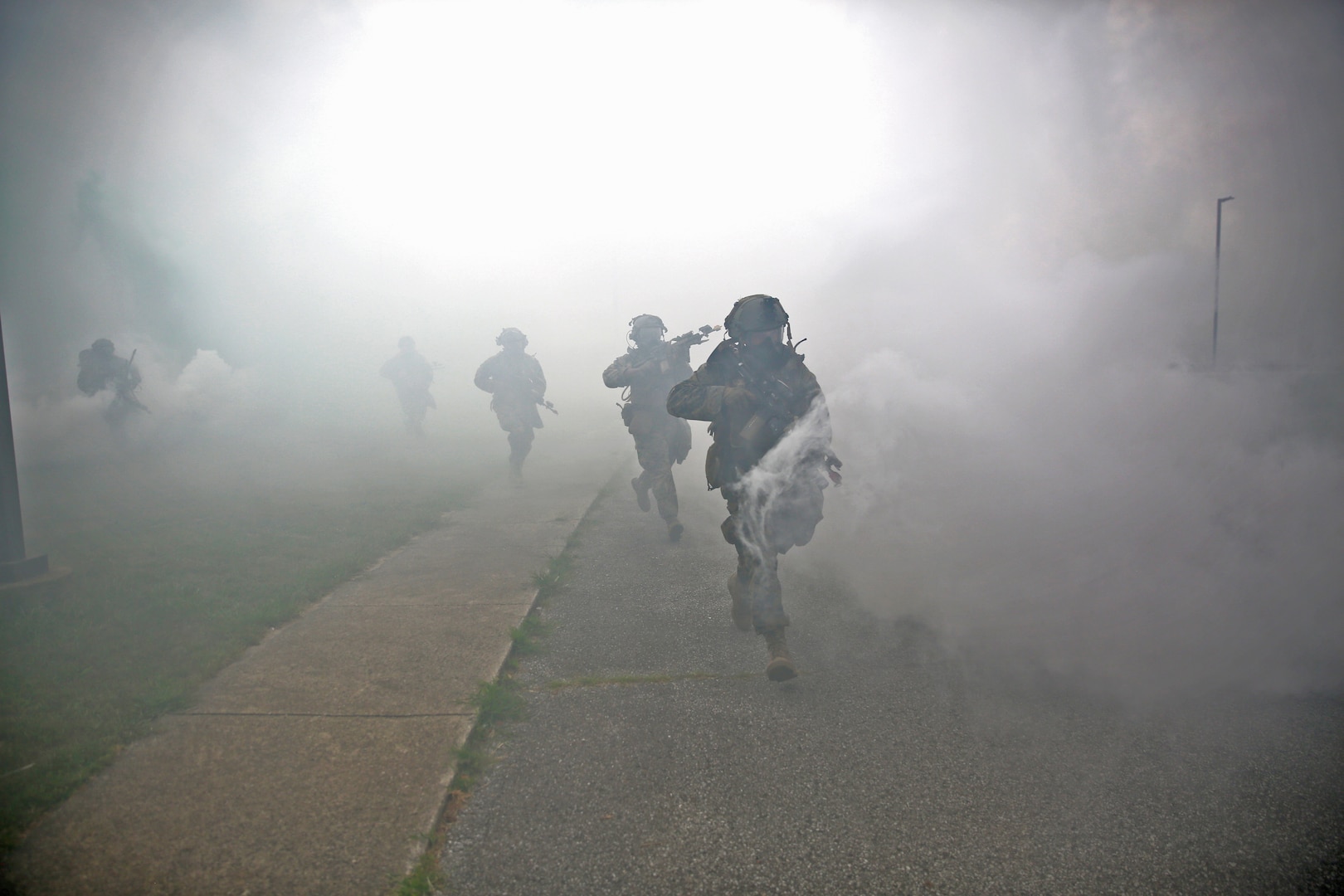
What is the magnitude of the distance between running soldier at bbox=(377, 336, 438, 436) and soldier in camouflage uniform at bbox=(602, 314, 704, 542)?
9.10 meters

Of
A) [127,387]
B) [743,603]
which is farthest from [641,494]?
[127,387]

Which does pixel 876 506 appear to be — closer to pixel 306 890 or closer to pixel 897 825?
pixel 897 825

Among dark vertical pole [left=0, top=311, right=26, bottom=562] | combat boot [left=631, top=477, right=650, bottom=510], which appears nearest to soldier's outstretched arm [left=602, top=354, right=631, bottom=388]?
combat boot [left=631, top=477, right=650, bottom=510]

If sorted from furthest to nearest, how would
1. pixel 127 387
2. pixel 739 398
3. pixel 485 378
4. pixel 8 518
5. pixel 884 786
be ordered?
pixel 127 387, pixel 485 378, pixel 8 518, pixel 739 398, pixel 884 786

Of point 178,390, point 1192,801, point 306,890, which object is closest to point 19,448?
point 178,390

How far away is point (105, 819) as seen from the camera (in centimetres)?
273

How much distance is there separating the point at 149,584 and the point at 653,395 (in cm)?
497

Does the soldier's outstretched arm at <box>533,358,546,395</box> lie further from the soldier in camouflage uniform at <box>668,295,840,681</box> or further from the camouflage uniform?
the soldier in camouflage uniform at <box>668,295,840,681</box>

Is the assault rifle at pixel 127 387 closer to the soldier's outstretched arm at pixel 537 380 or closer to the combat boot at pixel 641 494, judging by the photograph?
the soldier's outstretched arm at pixel 537 380

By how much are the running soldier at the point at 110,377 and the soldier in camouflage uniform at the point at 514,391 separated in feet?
26.6

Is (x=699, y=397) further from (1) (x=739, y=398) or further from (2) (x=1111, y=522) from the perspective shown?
(2) (x=1111, y=522)

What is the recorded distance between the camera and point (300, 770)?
121 inches

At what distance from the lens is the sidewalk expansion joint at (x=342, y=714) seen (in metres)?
3.50

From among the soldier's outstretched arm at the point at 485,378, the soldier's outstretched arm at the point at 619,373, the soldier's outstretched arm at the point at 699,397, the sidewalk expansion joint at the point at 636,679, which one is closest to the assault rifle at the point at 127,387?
the soldier's outstretched arm at the point at 485,378
